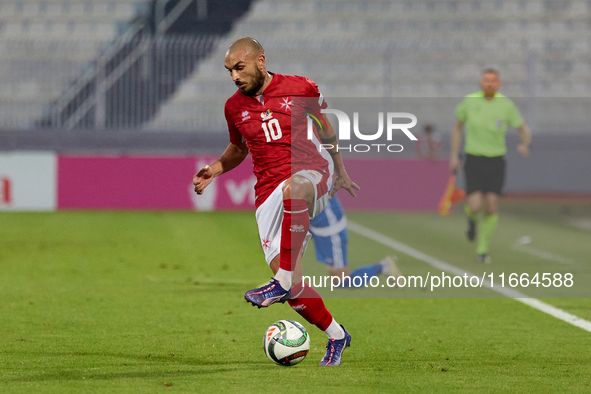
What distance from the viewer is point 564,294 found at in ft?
24.1

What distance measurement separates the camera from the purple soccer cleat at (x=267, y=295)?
4.17 m

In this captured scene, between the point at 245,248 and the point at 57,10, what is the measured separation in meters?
15.8

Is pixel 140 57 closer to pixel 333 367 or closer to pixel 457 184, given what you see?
pixel 457 184

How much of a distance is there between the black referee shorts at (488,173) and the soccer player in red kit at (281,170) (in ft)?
15.7

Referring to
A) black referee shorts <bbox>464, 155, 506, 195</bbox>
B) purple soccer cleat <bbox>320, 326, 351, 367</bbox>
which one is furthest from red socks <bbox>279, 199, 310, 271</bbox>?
black referee shorts <bbox>464, 155, 506, 195</bbox>

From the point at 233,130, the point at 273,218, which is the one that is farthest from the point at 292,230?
the point at 233,130

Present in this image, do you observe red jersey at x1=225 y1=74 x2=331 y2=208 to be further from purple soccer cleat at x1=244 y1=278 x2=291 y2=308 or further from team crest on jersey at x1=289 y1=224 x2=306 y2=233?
purple soccer cleat at x1=244 y1=278 x2=291 y2=308

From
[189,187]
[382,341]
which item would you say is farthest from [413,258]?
[189,187]

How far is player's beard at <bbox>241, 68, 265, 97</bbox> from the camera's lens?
175 inches

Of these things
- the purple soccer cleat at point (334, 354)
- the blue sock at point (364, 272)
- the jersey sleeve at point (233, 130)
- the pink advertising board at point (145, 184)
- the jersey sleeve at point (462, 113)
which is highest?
the jersey sleeve at point (233, 130)

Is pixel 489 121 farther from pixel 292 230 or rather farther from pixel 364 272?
pixel 292 230

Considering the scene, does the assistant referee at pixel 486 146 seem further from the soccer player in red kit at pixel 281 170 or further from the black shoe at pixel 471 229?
the soccer player in red kit at pixel 281 170

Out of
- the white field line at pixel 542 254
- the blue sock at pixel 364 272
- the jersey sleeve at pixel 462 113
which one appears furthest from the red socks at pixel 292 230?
the white field line at pixel 542 254

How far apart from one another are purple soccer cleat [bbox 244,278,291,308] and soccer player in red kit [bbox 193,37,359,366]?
1.8 inches
